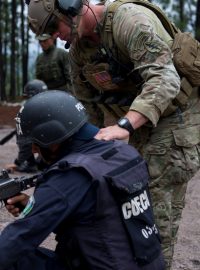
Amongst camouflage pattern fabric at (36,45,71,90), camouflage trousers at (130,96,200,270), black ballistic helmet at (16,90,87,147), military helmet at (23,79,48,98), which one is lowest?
camouflage pattern fabric at (36,45,71,90)

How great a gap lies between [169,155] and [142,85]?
0.51 meters

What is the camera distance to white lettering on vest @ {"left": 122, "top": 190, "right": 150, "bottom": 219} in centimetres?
268

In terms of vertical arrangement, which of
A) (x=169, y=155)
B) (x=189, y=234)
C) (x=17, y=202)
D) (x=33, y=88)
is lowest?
(x=33, y=88)

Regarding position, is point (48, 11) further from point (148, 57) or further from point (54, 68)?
point (54, 68)

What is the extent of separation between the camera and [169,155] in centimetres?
367

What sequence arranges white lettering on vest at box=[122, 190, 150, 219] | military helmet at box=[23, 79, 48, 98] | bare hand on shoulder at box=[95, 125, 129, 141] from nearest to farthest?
white lettering on vest at box=[122, 190, 150, 219] < bare hand on shoulder at box=[95, 125, 129, 141] < military helmet at box=[23, 79, 48, 98]

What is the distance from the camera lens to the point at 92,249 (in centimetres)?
268

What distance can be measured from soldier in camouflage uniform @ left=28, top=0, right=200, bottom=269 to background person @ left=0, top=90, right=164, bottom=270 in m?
0.34

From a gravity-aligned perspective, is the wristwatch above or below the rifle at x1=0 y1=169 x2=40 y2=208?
above

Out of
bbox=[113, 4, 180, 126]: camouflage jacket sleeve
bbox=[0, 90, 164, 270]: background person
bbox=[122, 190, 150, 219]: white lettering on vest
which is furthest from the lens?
bbox=[113, 4, 180, 126]: camouflage jacket sleeve

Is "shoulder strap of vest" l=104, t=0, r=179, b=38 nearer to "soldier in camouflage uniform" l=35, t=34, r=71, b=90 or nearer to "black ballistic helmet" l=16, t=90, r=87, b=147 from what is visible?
"black ballistic helmet" l=16, t=90, r=87, b=147

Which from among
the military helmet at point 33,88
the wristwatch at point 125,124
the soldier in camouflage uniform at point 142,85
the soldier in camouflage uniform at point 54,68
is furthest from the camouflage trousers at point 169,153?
the soldier in camouflage uniform at point 54,68

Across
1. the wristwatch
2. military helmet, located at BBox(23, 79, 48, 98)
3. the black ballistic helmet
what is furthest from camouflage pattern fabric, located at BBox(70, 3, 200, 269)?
military helmet, located at BBox(23, 79, 48, 98)

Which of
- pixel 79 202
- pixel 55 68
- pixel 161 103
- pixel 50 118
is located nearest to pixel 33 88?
pixel 55 68
